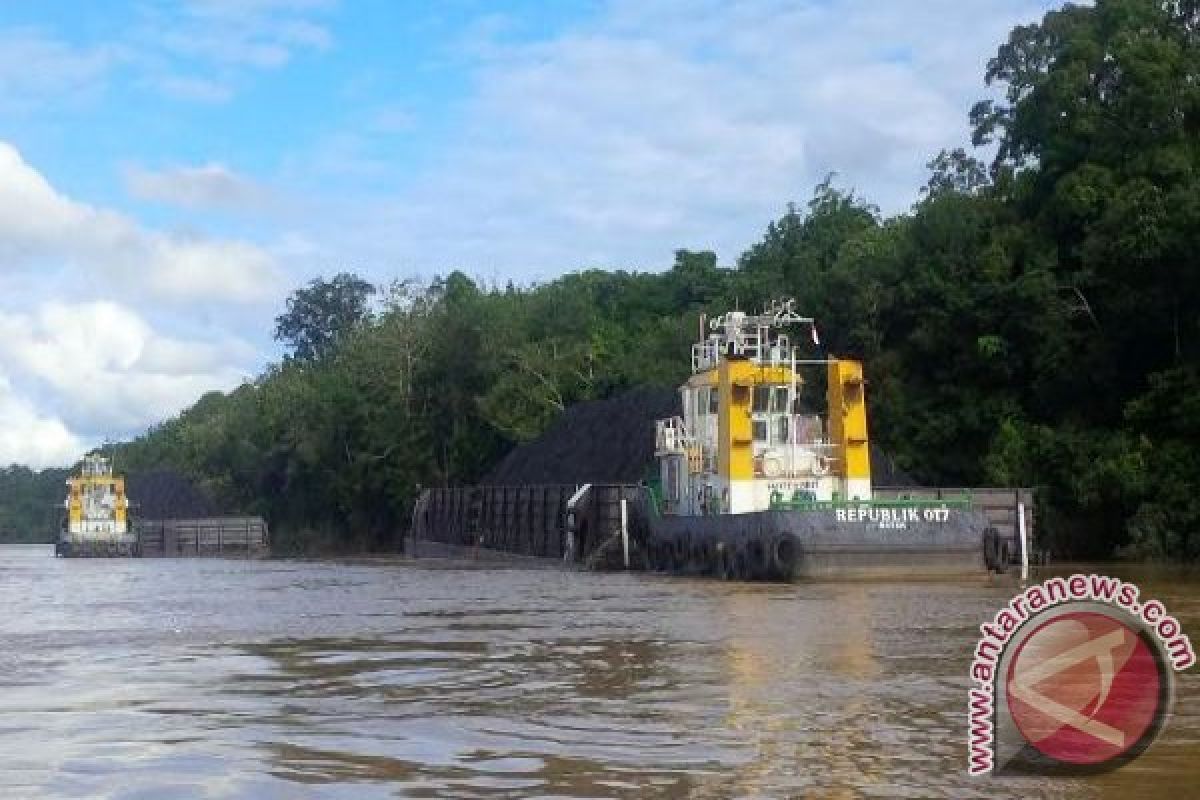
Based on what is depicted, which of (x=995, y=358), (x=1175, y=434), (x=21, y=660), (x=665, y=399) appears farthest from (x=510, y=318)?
(x=21, y=660)

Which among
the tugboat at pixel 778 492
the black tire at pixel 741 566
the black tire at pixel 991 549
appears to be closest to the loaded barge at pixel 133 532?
the tugboat at pixel 778 492

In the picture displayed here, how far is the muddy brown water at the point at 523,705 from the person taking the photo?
7547 millimetres

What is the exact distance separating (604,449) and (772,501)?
789 inches

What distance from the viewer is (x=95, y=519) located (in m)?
76.7

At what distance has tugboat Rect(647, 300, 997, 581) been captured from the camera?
26359 mm

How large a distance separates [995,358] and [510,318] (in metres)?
31.5

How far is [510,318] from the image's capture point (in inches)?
2788

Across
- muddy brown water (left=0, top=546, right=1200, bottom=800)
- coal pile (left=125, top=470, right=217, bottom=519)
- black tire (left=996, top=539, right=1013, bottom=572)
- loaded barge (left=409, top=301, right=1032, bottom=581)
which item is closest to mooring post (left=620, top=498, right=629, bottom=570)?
loaded barge (left=409, top=301, right=1032, bottom=581)

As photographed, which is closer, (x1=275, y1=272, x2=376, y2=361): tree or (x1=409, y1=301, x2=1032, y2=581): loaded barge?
(x1=409, y1=301, x2=1032, y2=581): loaded barge

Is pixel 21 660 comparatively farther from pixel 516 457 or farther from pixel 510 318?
pixel 510 318

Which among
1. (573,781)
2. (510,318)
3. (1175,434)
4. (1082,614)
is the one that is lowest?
(573,781)

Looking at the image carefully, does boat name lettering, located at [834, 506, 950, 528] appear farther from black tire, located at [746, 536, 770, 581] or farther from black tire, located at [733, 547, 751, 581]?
black tire, located at [733, 547, 751, 581]

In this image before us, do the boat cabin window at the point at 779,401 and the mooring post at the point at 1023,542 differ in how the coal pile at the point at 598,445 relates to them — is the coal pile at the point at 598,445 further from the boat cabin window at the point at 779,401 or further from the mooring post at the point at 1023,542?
the mooring post at the point at 1023,542

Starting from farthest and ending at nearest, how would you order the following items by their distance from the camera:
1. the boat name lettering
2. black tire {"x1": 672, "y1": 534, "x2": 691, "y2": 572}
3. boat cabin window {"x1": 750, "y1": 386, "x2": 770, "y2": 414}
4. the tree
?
the tree < black tire {"x1": 672, "y1": 534, "x2": 691, "y2": 572} < boat cabin window {"x1": 750, "y1": 386, "x2": 770, "y2": 414} < the boat name lettering
